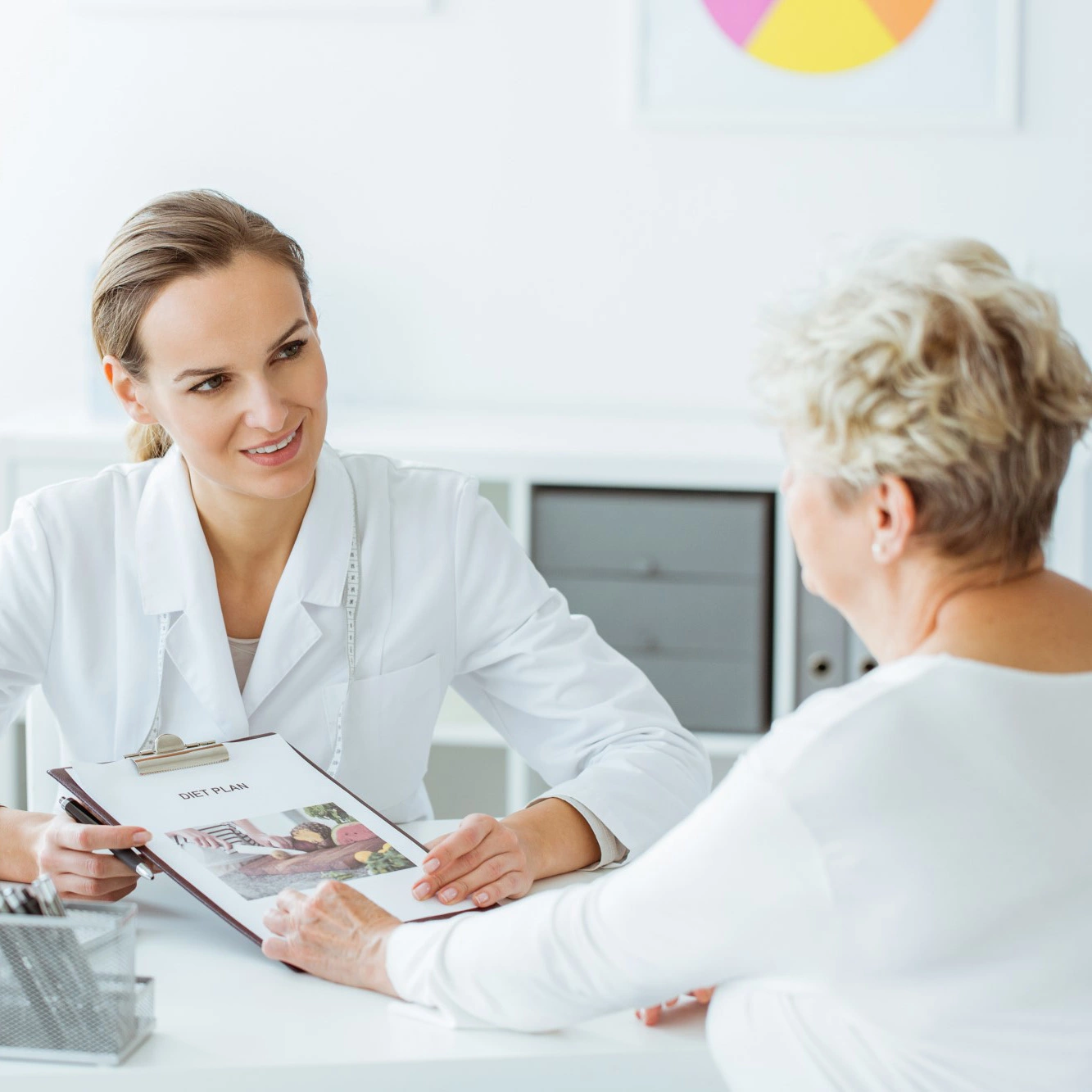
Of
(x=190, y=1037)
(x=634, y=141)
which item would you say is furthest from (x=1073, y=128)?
(x=190, y=1037)

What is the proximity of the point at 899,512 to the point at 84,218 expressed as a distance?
8.52ft

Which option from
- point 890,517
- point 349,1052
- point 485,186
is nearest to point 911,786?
point 890,517

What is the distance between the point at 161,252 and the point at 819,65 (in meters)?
1.83

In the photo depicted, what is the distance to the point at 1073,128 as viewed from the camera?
2889 mm

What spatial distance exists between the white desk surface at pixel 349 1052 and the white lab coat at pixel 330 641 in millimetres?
470

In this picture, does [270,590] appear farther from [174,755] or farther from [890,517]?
[890,517]

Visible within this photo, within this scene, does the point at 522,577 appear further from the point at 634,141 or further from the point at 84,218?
the point at 84,218

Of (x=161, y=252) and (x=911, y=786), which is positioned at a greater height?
(x=161, y=252)

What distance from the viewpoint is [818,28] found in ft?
9.52

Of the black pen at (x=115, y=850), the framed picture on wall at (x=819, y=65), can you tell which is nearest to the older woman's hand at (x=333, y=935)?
the black pen at (x=115, y=850)

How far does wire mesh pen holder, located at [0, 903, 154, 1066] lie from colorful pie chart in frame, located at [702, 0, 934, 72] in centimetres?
245

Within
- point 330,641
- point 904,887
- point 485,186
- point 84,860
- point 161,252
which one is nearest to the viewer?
point 904,887

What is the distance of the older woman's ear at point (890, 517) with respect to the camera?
0.96m

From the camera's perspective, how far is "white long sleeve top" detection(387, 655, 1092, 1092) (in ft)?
2.93
